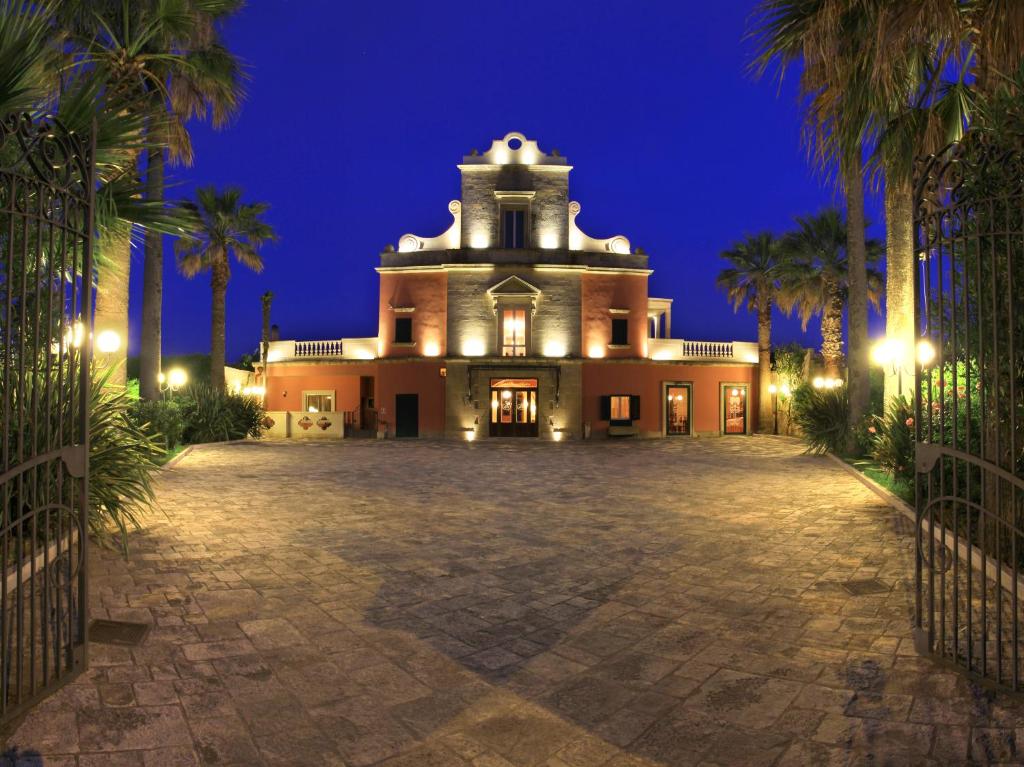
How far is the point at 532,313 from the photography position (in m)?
23.1

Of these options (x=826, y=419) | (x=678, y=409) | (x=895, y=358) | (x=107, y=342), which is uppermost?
(x=107, y=342)

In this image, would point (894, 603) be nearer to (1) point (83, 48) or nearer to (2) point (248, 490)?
(2) point (248, 490)

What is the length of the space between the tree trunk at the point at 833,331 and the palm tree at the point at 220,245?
21.0 m

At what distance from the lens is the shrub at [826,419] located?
47.9ft

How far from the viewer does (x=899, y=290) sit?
38.4ft

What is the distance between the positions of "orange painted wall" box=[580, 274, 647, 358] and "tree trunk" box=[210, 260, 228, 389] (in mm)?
13424

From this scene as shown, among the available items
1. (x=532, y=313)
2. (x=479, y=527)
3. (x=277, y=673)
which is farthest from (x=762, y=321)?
(x=277, y=673)

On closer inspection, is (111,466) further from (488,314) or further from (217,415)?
(488,314)

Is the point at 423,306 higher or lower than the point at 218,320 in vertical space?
higher

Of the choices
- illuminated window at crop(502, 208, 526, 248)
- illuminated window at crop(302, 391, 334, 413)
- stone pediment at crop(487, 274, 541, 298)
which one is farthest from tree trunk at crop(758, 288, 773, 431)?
illuminated window at crop(302, 391, 334, 413)

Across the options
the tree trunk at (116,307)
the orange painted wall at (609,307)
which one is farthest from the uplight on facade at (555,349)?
the tree trunk at (116,307)

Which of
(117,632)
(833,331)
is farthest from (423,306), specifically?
(117,632)

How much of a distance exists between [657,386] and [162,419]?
1723 centimetres

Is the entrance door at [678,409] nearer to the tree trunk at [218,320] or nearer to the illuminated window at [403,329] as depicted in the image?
the illuminated window at [403,329]
